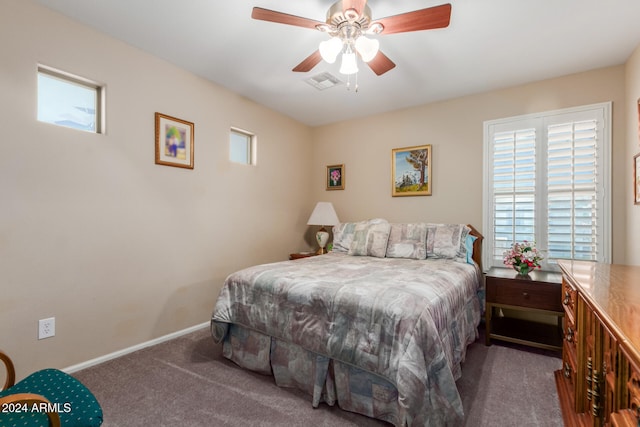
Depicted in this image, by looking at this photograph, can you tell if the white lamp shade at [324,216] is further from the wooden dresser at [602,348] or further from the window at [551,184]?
the wooden dresser at [602,348]

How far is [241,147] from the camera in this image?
375 centimetres

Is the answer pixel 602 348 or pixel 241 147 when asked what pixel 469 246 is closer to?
pixel 602 348

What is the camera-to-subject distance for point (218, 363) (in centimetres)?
237

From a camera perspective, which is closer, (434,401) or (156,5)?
(434,401)

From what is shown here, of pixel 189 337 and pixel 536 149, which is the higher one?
pixel 536 149

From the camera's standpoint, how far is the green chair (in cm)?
98

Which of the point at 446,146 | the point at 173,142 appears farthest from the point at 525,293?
the point at 173,142

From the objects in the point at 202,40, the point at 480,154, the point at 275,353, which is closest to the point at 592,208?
the point at 480,154

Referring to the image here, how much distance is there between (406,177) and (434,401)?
278 centimetres

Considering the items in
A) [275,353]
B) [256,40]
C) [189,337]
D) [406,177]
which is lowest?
[189,337]

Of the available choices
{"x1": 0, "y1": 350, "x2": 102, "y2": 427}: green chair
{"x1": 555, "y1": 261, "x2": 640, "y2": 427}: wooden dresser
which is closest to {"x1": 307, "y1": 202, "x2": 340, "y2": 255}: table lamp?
{"x1": 555, "y1": 261, "x2": 640, "y2": 427}: wooden dresser

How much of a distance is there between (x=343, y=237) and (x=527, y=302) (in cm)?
193

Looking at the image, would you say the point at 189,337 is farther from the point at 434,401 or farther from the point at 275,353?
the point at 434,401

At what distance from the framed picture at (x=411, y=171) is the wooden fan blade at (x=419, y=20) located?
204 centimetres
